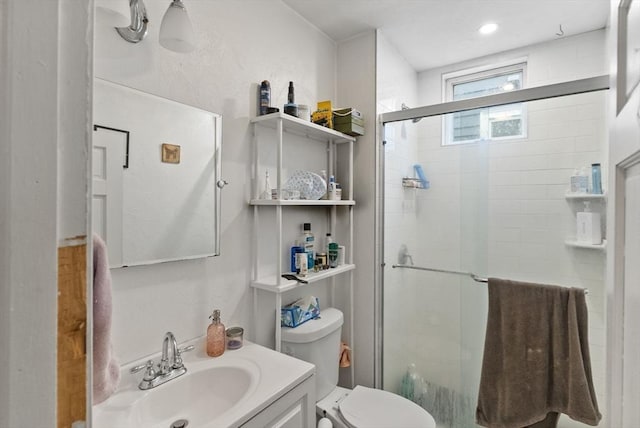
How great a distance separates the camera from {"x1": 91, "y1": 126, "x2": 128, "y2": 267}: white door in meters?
0.97

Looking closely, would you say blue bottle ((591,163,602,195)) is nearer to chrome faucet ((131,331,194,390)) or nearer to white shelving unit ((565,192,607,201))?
white shelving unit ((565,192,607,201))

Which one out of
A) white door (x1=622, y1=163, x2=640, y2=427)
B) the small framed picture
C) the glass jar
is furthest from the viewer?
the glass jar

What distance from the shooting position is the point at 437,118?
183cm

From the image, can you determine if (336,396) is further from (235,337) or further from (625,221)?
(625,221)

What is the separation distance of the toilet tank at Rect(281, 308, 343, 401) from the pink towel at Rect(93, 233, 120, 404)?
36.6 inches

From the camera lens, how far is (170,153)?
3.77ft

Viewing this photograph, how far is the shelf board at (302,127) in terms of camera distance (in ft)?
4.56

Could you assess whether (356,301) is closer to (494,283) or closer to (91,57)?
(494,283)

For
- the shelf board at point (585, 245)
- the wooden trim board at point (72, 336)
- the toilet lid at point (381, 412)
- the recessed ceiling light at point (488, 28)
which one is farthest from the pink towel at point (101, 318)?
the recessed ceiling light at point (488, 28)

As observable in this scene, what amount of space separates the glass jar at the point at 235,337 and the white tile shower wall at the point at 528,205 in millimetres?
1127

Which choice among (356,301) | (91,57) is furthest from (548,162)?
(91,57)

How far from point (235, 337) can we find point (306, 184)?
77 centimetres

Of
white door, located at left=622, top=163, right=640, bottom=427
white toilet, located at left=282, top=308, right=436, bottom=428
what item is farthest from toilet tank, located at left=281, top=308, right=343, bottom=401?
white door, located at left=622, top=163, right=640, bottom=427

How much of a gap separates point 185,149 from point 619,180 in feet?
4.05
